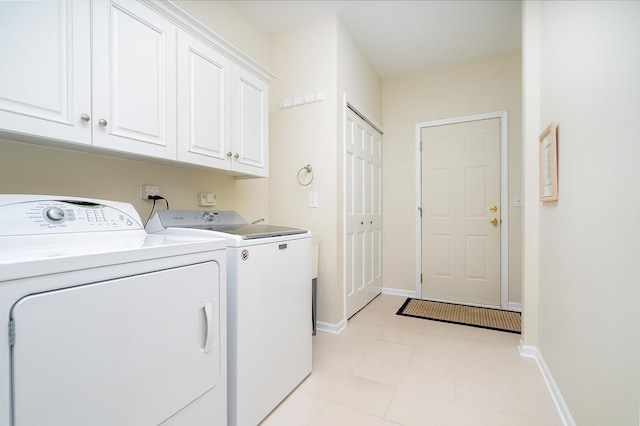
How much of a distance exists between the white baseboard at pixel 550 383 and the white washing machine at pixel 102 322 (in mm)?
1611

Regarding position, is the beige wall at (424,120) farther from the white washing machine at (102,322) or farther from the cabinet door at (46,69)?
the cabinet door at (46,69)

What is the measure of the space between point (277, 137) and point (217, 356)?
2006 millimetres

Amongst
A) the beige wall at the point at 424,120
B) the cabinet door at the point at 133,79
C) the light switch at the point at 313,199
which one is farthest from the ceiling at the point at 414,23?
the light switch at the point at 313,199

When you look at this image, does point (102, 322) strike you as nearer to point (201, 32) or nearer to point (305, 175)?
point (201, 32)

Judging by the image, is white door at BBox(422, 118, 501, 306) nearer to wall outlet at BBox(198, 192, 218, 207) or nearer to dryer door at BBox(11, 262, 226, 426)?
wall outlet at BBox(198, 192, 218, 207)

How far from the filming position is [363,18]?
2.57 meters

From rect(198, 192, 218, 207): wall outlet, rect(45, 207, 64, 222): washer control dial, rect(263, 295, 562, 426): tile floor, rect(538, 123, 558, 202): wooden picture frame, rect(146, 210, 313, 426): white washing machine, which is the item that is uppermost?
rect(538, 123, 558, 202): wooden picture frame

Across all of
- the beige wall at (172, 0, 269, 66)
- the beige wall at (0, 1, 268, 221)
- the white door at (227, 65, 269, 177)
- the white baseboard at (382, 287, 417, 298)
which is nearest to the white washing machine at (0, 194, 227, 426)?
the beige wall at (0, 1, 268, 221)

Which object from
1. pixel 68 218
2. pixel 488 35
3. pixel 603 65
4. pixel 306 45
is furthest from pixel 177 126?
pixel 488 35

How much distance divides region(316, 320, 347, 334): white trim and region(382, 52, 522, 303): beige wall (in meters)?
1.37

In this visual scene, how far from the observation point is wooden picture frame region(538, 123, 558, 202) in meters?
1.64

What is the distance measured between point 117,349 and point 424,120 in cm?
360

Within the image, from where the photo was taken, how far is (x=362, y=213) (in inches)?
122

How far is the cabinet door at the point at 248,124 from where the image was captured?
1.89m
